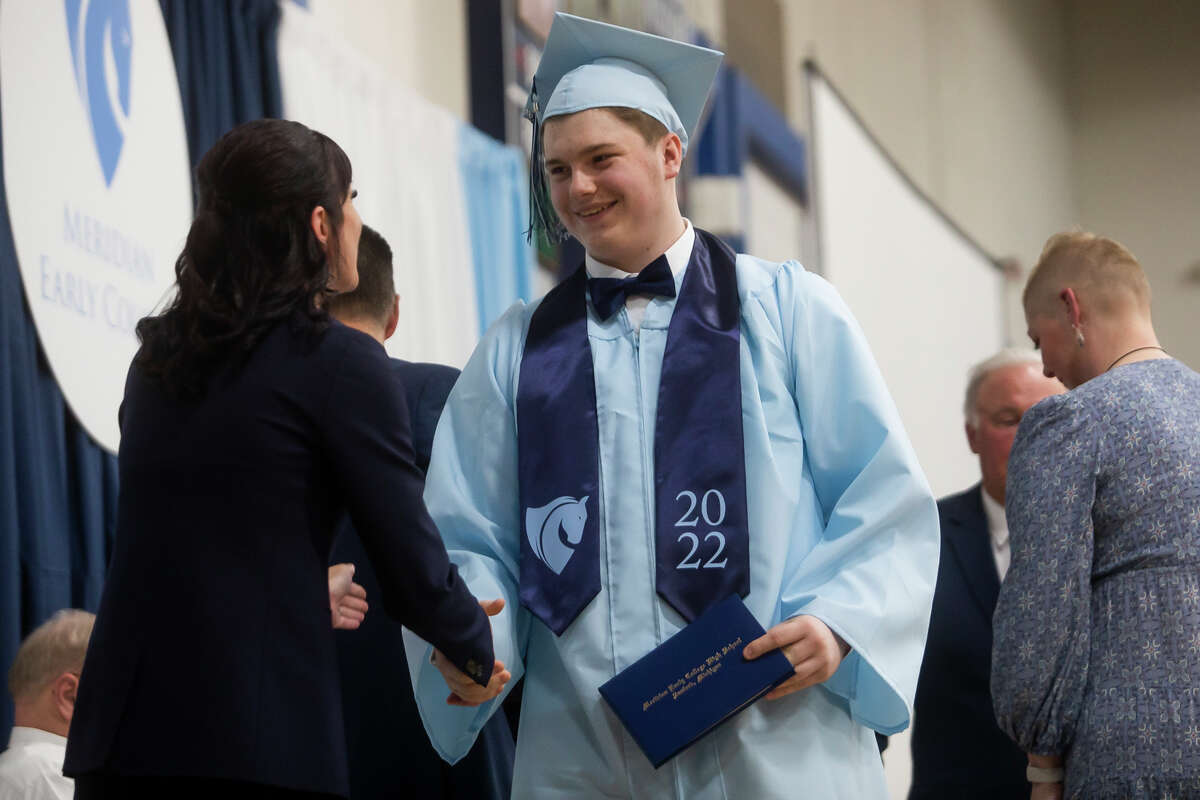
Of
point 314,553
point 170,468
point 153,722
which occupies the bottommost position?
point 153,722

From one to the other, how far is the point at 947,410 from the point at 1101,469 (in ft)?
22.6

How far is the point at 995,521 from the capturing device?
376 cm

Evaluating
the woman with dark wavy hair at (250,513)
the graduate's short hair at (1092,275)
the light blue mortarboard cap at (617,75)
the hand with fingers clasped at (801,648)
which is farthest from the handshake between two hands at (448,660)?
the graduate's short hair at (1092,275)

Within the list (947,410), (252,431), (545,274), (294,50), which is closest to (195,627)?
(252,431)

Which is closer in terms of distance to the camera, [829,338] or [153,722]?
[153,722]

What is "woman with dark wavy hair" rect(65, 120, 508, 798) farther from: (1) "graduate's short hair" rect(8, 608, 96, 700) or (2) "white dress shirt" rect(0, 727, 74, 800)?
(1) "graduate's short hair" rect(8, 608, 96, 700)

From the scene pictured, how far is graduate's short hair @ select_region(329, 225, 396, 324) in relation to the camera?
2.71 metres

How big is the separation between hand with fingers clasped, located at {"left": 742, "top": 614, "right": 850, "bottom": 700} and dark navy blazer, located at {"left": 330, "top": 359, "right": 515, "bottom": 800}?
80 centimetres

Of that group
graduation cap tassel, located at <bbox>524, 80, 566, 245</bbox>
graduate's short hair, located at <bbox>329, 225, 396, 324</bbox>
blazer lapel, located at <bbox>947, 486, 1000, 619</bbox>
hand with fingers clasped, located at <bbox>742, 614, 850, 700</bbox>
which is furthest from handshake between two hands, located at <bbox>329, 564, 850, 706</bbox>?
blazer lapel, located at <bbox>947, 486, 1000, 619</bbox>

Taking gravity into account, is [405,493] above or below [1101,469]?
above

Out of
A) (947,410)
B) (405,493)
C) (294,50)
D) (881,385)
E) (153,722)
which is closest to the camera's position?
(153,722)

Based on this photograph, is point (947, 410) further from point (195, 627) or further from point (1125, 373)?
point (195, 627)

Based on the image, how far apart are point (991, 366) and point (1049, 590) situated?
1.56 metres

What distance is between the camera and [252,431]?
5.50ft
